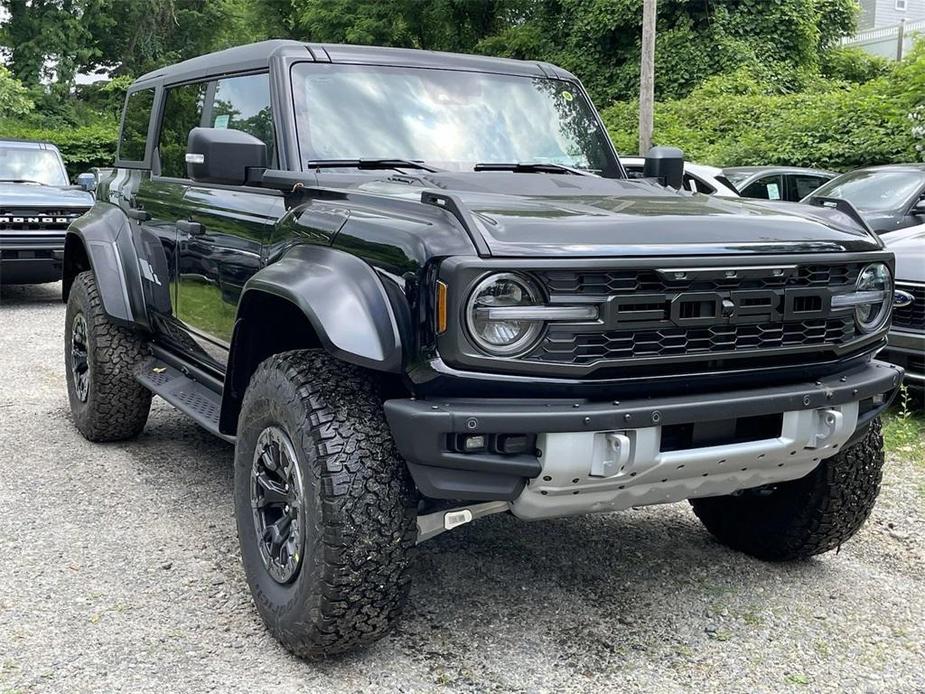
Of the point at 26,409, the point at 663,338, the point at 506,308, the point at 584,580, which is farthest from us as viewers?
the point at 26,409

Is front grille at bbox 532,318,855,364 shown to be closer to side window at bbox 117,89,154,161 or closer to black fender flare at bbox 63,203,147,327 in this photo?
black fender flare at bbox 63,203,147,327

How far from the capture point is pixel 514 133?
14.1 feet

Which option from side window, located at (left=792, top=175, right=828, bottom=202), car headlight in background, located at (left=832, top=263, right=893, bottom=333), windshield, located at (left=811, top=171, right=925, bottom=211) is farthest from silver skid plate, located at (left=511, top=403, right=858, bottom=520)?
side window, located at (left=792, top=175, right=828, bottom=202)

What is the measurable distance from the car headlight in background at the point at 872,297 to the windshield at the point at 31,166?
36.0 ft

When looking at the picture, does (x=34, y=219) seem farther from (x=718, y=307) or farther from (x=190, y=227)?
(x=718, y=307)

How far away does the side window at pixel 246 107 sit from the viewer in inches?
158

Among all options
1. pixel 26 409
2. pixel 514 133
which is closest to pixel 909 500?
pixel 514 133

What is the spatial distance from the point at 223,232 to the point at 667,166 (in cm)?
200

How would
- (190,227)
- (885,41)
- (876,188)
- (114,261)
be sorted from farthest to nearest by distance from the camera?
(885,41)
(876,188)
(114,261)
(190,227)

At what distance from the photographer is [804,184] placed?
1159 cm

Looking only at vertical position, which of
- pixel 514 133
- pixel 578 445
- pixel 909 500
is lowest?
pixel 909 500

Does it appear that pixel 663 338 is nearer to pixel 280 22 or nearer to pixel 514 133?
pixel 514 133

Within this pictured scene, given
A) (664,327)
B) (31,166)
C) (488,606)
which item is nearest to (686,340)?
(664,327)

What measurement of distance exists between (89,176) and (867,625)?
885cm
